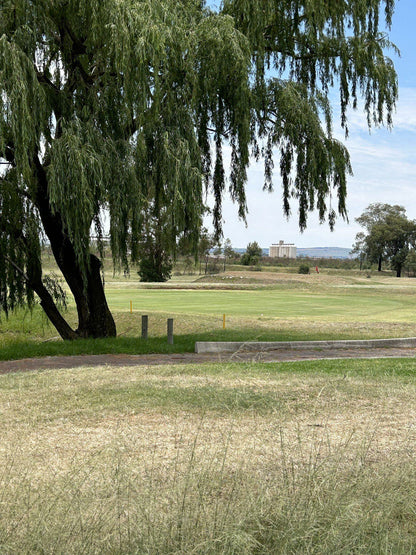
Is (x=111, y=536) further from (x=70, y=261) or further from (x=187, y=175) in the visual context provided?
(x=70, y=261)

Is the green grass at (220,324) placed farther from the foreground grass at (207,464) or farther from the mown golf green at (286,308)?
the foreground grass at (207,464)

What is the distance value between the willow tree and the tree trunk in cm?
5

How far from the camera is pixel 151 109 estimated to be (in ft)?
43.6

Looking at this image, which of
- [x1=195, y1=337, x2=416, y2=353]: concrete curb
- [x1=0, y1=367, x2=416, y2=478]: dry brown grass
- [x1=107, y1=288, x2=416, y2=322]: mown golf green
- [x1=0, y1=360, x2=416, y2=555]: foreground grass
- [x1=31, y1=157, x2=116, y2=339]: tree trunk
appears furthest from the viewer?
[x1=107, y1=288, x2=416, y2=322]: mown golf green

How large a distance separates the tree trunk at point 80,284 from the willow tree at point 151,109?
53 millimetres

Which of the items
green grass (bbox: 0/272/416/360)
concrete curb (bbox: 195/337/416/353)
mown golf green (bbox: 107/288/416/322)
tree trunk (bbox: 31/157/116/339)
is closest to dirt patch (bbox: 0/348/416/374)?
concrete curb (bbox: 195/337/416/353)

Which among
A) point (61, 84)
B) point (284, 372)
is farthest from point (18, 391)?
point (61, 84)

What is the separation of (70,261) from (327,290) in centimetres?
3533

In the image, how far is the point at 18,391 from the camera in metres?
9.04

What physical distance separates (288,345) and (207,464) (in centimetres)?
→ 1078

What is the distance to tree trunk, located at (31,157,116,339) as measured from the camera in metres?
15.5

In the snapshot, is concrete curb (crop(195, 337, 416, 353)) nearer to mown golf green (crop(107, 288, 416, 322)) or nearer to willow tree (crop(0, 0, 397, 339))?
willow tree (crop(0, 0, 397, 339))

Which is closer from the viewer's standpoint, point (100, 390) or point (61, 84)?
point (100, 390)

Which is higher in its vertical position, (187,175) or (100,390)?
(187,175)
